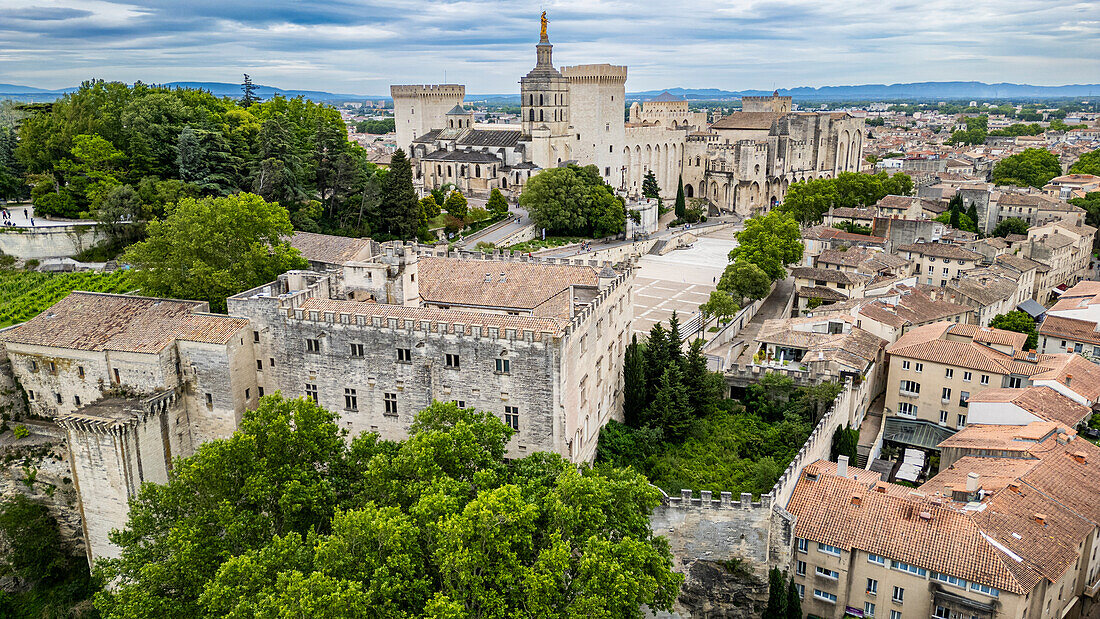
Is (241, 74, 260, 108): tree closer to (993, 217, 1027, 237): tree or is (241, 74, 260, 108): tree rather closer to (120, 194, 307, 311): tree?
(120, 194, 307, 311): tree

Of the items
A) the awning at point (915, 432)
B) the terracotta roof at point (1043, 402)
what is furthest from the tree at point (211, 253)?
the terracotta roof at point (1043, 402)

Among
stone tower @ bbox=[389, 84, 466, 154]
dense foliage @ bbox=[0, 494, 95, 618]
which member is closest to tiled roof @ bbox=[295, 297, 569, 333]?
dense foliage @ bbox=[0, 494, 95, 618]

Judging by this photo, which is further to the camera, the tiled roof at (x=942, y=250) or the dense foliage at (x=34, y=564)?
the tiled roof at (x=942, y=250)

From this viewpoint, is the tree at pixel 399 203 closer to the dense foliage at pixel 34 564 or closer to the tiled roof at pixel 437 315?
the tiled roof at pixel 437 315

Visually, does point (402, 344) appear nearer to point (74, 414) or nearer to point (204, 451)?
point (204, 451)

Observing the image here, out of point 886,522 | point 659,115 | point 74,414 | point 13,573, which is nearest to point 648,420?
point 886,522

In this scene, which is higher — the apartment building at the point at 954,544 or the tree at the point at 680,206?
the tree at the point at 680,206

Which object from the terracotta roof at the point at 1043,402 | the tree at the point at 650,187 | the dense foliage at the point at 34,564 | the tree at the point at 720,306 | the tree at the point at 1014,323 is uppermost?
the tree at the point at 650,187
